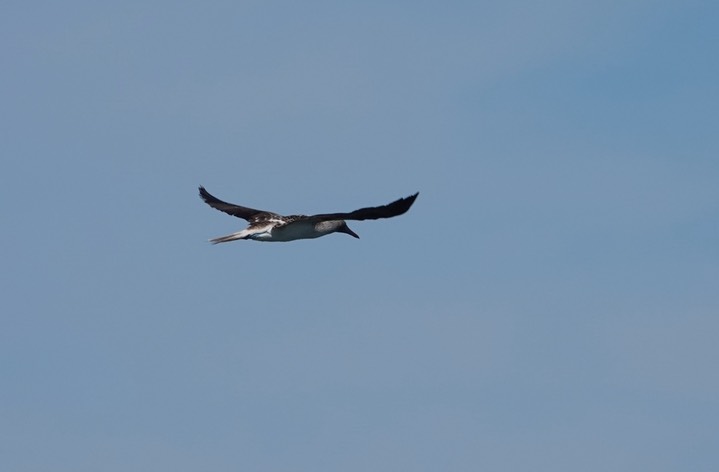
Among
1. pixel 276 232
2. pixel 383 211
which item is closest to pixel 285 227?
pixel 276 232

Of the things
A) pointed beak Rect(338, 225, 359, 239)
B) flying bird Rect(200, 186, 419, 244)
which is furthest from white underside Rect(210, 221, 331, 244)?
pointed beak Rect(338, 225, 359, 239)

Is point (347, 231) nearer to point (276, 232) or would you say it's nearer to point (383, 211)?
point (276, 232)

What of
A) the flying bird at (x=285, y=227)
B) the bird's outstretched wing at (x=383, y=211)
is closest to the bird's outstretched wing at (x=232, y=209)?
Result: the flying bird at (x=285, y=227)

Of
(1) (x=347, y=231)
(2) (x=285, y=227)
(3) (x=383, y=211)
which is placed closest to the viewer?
(3) (x=383, y=211)

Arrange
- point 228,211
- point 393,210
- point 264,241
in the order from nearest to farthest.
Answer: point 393,210, point 264,241, point 228,211

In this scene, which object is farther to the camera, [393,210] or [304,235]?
[304,235]

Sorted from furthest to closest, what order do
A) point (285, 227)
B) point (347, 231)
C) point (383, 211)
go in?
point (347, 231) < point (285, 227) < point (383, 211)

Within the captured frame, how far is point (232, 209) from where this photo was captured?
2104 inches

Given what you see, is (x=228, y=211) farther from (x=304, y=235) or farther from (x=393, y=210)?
(x=393, y=210)

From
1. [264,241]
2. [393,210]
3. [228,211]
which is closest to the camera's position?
[393,210]

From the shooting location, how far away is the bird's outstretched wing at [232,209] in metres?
50.9

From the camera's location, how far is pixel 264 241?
48875 millimetres

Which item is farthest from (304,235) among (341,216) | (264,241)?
(341,216)

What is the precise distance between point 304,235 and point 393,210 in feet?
21.8
